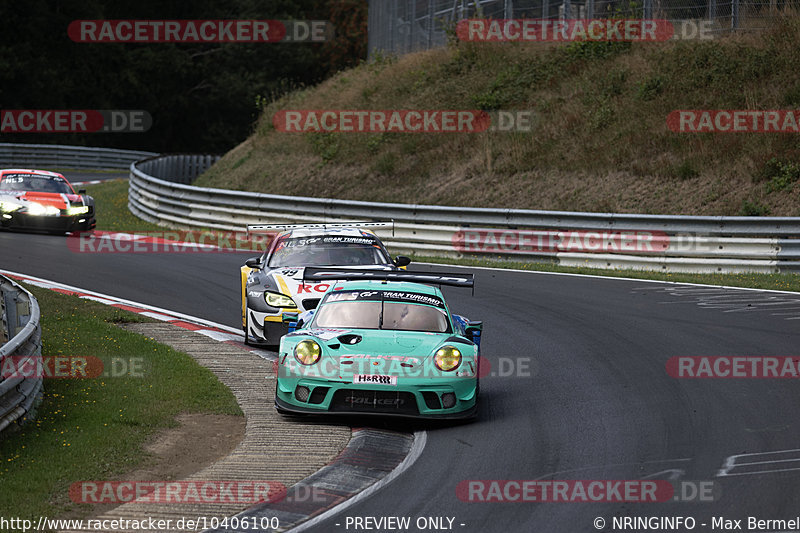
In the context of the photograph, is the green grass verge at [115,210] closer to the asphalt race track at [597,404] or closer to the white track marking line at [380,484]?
the asphalt race track at [597,404]

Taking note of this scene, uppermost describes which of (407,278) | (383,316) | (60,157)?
(60,157)

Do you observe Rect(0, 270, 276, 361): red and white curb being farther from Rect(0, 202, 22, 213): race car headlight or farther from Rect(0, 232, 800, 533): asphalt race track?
Rect(0, 202, 22, 213): race car headlight

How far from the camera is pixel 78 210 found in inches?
954

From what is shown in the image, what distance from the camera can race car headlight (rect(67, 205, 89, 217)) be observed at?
24062 millimetres

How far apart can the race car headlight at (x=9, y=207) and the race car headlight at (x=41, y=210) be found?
0.25 m

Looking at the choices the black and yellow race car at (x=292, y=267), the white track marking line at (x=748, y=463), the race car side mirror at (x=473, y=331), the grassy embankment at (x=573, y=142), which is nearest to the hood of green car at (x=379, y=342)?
the race car side mirror at (x=473, y=331)

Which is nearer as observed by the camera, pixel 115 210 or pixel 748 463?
pixel 748 463

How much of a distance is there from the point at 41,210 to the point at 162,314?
1044cm

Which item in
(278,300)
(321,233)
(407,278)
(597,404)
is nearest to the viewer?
(597,404)

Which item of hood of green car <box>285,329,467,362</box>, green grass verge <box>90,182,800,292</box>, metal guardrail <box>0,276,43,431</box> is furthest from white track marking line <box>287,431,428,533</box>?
green grass verge <box>90,182,800,292</box>

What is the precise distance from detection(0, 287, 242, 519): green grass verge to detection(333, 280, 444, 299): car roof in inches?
62.3

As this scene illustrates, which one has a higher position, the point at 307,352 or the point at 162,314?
the point at 307,352

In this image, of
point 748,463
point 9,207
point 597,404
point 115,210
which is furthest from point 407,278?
point 115,210

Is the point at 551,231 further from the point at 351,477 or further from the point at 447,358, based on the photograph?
the point at 351,477
